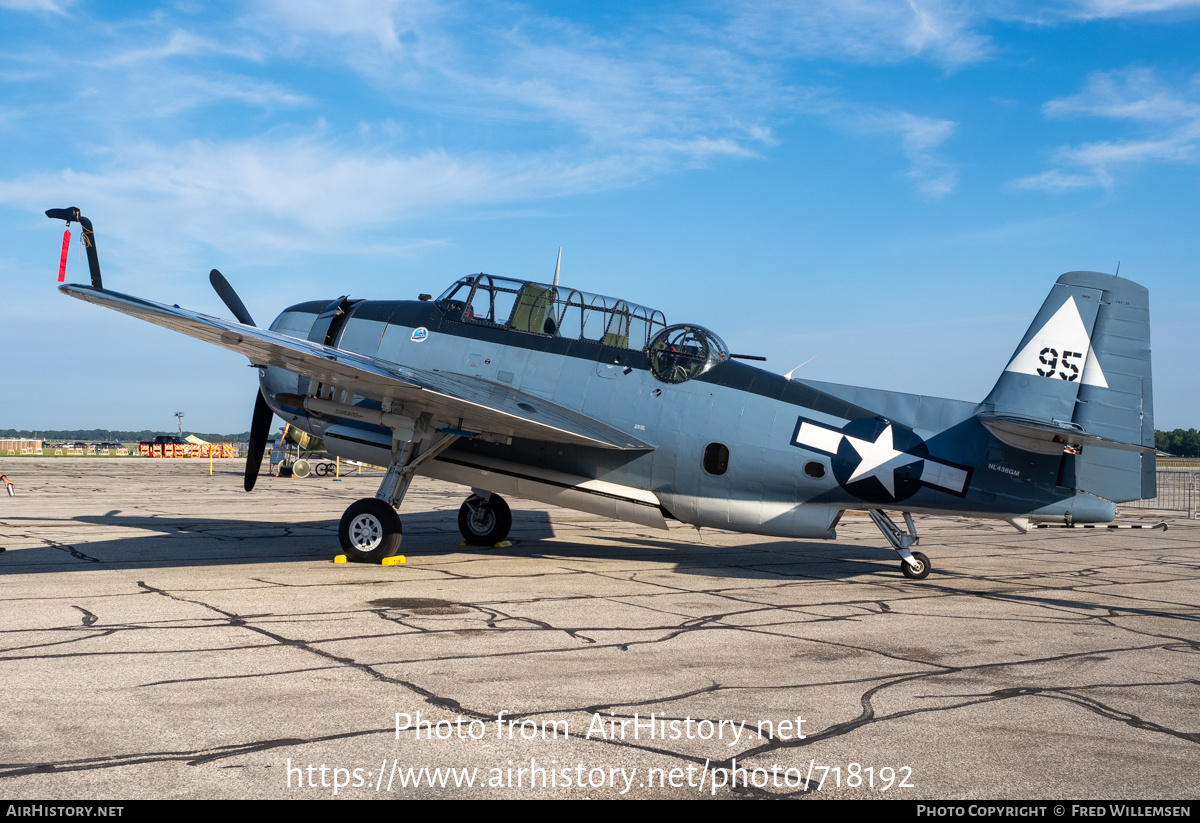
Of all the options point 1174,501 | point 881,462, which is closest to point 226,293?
point 881,462

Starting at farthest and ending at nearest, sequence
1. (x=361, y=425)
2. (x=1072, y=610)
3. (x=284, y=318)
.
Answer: (x=284, y=318)
(x=361, y=425)
(x=1072, y=610)

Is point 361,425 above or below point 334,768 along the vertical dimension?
above

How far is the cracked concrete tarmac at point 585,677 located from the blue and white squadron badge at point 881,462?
51.6 inches

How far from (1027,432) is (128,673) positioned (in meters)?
10.0

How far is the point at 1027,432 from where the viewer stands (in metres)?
11.0

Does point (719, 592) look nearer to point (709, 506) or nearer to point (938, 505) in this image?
point (709, 506)

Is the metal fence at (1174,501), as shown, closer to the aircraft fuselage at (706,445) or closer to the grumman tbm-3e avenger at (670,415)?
the grumman tbm-3e avenger at (670,415)

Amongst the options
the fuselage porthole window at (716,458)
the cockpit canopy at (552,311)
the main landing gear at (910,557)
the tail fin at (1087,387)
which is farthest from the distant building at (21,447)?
the tail fin at (1087,387)

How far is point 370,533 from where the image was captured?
12172 millimetres

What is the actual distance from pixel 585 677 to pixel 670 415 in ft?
21.8

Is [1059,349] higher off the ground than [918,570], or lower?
higher

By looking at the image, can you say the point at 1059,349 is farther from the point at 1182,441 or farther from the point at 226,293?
the point at 1182,441

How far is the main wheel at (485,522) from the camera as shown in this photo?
15273mm
